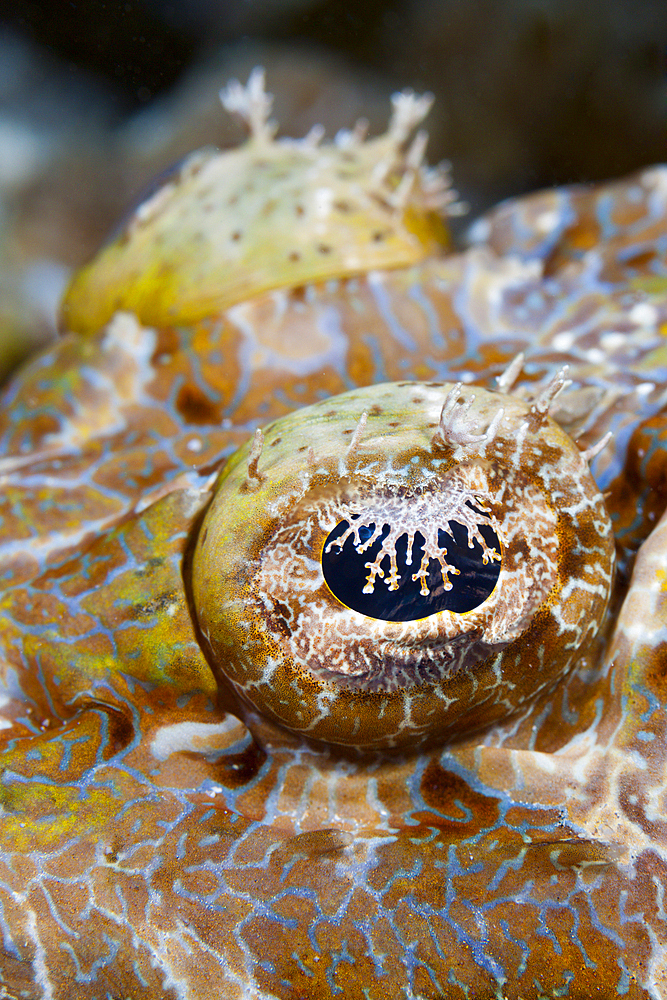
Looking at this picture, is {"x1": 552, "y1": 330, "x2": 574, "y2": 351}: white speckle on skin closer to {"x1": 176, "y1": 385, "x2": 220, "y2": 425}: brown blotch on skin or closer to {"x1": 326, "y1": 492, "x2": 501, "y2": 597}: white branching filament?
{"x1": 326, "y1": 492, "x2": 501, "y2": 597}: white branching filament

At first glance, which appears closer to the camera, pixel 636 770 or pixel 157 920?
pixel 157 920

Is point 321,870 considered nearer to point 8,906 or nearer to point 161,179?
point 8,906

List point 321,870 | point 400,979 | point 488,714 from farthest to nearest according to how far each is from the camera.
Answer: point 488,714, point 321,870, point 400,979

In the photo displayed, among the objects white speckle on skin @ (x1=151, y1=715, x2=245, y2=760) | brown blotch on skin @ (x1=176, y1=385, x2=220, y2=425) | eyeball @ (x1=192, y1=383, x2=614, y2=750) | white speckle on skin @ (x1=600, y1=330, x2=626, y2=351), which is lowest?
white speckle on skin @ (x1=151, y1=715, x2=245, y2=760)

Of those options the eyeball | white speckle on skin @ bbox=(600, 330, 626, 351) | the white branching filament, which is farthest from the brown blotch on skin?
white speckle on skin @ bbox=(600, 330, 626, 351)

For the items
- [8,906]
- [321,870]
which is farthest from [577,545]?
[8,906]

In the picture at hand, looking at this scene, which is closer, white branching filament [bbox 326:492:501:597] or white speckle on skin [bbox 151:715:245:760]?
white branching filament [bbox 326:492:501:597]

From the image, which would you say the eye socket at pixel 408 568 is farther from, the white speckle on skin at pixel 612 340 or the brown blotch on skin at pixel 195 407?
the white speckle on skin at pixel 612 340

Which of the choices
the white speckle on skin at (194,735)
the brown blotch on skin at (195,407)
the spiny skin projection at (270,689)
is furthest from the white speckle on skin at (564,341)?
the white speckle on skin at (194,735)
